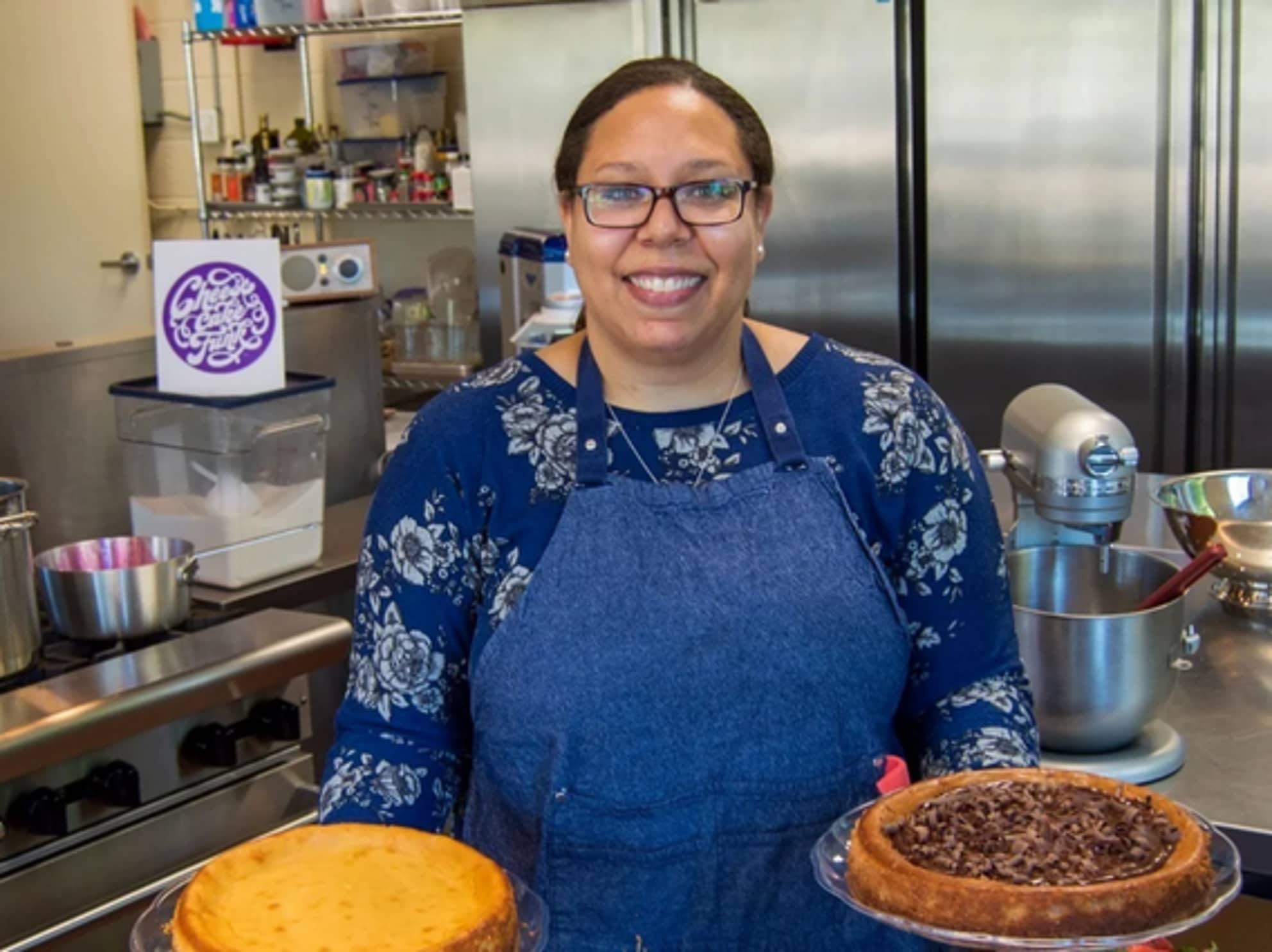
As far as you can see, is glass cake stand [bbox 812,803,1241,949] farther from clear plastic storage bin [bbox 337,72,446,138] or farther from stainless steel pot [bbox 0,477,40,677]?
clear plastic storage bin [bbox 337,72,446,138]

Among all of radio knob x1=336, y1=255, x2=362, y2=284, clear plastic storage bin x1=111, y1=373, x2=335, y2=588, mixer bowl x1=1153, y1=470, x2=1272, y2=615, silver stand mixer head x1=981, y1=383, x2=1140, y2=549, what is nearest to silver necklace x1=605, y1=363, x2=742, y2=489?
silver stand mixer head x1=981, y1=383, x2=1140, y2=549

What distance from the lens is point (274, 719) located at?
7.76 ft

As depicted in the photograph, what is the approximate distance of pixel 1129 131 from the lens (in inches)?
141

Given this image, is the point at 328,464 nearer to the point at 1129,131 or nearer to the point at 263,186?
the point at 1129,131

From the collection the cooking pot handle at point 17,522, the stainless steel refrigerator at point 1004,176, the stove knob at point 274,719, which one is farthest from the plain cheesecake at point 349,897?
the stainless steel refrigerator at point 1004,176

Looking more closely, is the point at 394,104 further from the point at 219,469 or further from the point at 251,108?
the point at 219,469

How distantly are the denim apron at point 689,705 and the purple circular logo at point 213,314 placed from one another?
3.97 feet

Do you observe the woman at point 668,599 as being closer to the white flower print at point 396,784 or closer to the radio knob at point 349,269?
the white flower print at point 396,784

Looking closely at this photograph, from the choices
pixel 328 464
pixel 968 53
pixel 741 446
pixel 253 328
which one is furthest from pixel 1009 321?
pixel 741 446

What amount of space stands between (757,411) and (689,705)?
11.1 inches

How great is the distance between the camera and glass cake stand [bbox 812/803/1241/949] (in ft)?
3.53

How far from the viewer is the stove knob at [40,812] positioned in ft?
6.68

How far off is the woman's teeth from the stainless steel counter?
696 mm

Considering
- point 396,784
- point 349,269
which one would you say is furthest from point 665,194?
point 349,269
